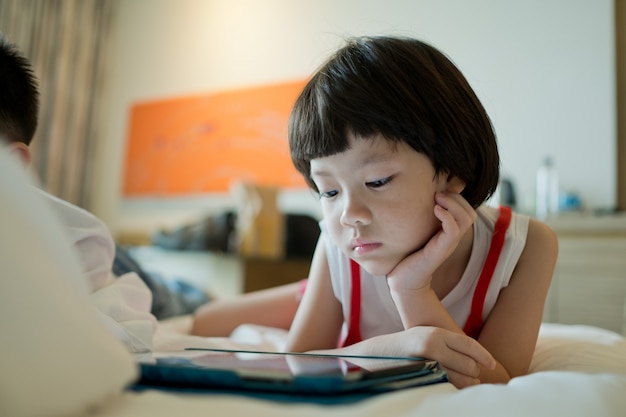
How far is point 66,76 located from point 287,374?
3.96 meters

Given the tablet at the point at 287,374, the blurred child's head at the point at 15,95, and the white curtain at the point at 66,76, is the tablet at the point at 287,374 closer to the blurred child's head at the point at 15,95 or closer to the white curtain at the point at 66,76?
the blurred child's head at the point at 15,95

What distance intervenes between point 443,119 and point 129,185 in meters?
3.54

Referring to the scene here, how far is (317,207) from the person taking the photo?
3068mm

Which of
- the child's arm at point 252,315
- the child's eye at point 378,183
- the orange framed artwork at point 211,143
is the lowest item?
the child's arm at point 252,315

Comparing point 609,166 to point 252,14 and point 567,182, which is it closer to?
point 567,182

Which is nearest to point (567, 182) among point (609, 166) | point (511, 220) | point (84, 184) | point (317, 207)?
point (609, 166)

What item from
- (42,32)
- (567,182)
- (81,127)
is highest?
(42,32)

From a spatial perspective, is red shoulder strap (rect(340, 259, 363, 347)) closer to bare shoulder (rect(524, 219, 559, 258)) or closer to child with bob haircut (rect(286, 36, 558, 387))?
child with bob haircut (rect(286, 36, 558, 387))

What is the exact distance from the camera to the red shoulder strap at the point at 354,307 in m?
0.84

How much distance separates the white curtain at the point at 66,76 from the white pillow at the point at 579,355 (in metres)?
3.51

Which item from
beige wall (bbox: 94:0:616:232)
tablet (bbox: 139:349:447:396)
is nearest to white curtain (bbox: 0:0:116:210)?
beige wall (bbox: 94:0:616:232)

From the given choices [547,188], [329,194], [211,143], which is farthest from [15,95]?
[211,143]

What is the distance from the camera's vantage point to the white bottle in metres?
2.41

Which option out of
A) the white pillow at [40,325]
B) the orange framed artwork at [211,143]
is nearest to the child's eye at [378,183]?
the white pillow at [40,325]
